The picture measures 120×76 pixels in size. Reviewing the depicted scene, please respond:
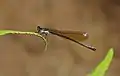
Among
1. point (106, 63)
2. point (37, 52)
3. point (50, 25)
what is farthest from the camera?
point (50, 25)

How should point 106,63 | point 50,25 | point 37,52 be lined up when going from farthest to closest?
point 50,25 < point 37,52 < point 106,63

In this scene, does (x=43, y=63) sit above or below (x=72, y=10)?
below

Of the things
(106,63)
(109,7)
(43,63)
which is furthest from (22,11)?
(106,63)

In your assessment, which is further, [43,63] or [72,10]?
[72,10]

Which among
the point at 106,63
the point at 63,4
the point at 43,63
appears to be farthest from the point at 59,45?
the point at 106,63

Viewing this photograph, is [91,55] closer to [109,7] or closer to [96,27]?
[96,27]

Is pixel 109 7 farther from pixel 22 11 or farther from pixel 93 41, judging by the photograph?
pixel 22 11
